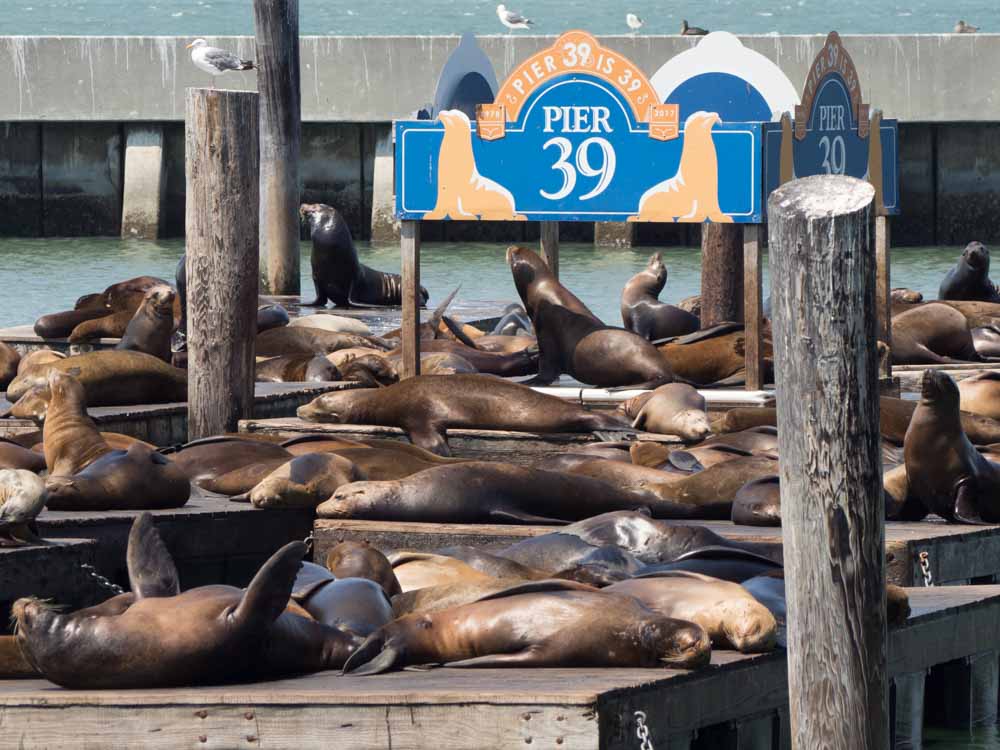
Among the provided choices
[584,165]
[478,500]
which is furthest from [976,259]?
[478,500]

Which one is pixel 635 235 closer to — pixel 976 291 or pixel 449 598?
pixel 976 291

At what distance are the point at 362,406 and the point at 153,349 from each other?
2144 mm

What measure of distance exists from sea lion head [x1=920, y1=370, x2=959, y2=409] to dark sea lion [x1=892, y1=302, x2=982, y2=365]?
4046 mm

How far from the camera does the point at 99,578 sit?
21.6 ft

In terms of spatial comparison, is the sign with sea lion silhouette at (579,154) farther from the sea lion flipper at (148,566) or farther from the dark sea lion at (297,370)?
the sea lion flipper at (148,566)

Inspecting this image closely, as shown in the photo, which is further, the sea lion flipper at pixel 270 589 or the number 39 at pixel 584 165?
the number 39 at pixel 584 165

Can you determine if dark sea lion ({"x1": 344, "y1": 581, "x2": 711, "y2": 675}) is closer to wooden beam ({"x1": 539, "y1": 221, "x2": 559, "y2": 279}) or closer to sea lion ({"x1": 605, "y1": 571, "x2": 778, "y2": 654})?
sea lion ({"x1": 605, "y1": 571, "x2": 778, "y2": 654})

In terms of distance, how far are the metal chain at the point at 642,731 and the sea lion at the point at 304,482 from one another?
2.74m

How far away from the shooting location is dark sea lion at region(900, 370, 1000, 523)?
7145 mm

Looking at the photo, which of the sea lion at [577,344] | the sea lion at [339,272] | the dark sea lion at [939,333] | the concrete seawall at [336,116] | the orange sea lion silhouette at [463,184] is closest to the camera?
the orange sea lion silhouette at [463,184]

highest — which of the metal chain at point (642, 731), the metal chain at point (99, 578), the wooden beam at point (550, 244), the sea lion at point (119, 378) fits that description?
the wooden beam at point (550, 244)

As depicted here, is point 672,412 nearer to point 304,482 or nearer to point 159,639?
point 304,482

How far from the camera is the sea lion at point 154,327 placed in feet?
35.4

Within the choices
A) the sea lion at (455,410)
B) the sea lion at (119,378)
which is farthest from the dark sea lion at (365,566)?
the sea lion at (119,378)
